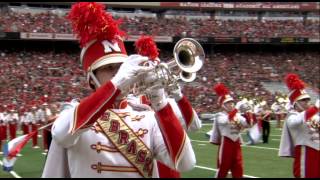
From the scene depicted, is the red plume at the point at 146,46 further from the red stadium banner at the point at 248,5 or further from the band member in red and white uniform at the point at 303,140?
the red stadium banner at the point at 248,5

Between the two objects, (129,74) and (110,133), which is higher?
(129,74)

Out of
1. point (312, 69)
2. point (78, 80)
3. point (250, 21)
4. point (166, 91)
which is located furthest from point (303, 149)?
point (250, 21)

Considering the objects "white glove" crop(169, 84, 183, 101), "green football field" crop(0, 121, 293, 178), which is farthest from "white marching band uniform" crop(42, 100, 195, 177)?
"green football field" crop(0, 121, 293, 178)

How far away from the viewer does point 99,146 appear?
2.37 m

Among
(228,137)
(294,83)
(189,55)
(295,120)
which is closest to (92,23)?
(189,55)

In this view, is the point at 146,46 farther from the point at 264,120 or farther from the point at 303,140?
the point at 264,120

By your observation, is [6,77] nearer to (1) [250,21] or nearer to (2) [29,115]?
(2) [29,115]

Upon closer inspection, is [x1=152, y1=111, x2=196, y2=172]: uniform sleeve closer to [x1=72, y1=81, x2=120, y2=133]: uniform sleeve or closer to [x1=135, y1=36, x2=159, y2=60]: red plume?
[x1=72, y1=81, x2=120, y2=133]: uniform sleeve

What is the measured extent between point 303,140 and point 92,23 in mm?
4410

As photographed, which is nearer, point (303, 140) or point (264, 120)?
→ point (303, 140)

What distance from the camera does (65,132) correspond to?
7.20 feet

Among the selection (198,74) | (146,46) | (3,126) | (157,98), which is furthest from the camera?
(198,74)

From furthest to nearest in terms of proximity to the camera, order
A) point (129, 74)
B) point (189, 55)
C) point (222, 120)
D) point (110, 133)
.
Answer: point (222, 120)
point (189, 55)
point (110, 133)
point (129, 74)

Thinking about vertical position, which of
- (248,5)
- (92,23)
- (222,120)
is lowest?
(248,5)
